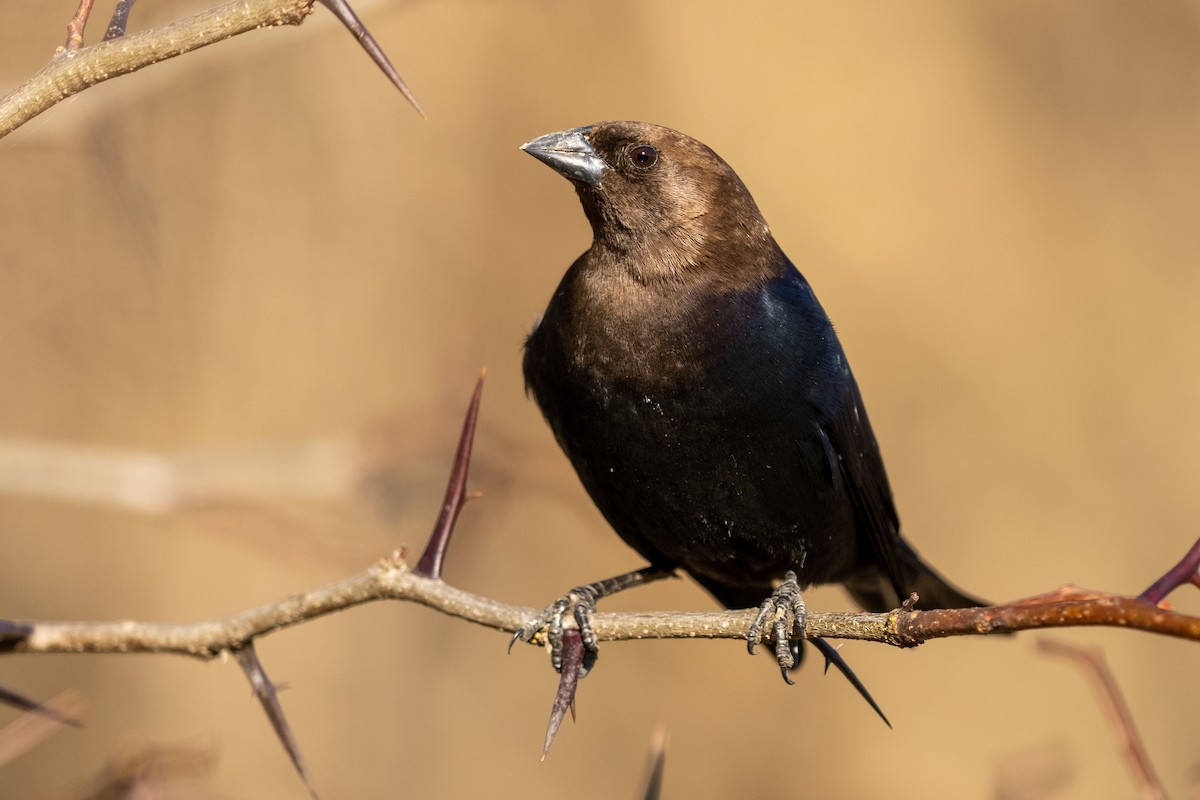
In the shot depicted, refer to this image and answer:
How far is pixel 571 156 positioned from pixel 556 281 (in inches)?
106

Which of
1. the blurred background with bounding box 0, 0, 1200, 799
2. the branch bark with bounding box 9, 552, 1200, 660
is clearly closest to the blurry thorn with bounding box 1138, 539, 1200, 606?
the branch bark with bounding box 9, 552, 1200, 660

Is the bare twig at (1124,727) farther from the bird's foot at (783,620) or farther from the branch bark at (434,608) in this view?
the bird's foot at (783,620)

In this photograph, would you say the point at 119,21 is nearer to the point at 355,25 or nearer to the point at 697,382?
the point at 355,25

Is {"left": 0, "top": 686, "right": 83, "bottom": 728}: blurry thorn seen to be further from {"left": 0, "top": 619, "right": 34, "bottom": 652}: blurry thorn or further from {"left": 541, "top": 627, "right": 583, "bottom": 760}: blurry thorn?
{"left": 541, "top": 627, "right": 583, "bottom": 760}: blurry thorn

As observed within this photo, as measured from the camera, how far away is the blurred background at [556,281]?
5691mm

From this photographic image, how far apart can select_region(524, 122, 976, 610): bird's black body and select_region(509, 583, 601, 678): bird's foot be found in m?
0.29

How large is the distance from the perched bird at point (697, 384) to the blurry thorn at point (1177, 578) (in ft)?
5.88

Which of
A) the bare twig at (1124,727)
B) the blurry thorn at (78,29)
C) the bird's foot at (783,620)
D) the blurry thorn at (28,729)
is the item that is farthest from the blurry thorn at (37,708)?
the bird's foot at (783,620)

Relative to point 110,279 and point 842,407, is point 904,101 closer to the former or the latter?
point 842,407

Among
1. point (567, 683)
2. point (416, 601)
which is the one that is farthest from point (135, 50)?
point (567, 683)

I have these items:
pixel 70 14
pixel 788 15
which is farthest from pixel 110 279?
pixel 788 15

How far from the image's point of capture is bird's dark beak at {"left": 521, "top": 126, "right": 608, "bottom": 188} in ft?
12.9

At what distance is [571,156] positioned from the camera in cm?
394

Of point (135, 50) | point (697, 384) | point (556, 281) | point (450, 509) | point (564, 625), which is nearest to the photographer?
point (135, 50)
